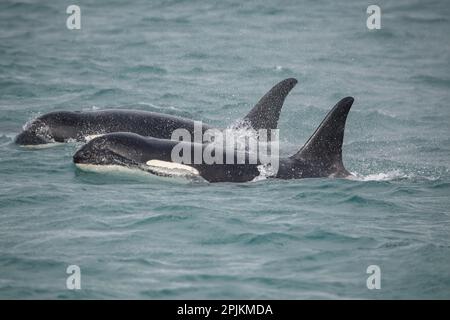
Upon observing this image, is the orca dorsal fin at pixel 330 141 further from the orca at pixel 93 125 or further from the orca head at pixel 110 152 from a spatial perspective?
the orca at pixel 93 125

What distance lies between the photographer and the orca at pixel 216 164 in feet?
52.3

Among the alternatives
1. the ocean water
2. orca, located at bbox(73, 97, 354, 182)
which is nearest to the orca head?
orca, located at bbox(73, 97, 354, 182)

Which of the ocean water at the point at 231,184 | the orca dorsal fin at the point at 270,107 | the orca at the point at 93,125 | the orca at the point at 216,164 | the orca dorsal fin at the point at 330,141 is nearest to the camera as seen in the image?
the ocean water at the point at 231,184

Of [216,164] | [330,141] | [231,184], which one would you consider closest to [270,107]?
[330,141]

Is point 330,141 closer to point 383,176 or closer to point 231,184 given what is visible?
point 383,176

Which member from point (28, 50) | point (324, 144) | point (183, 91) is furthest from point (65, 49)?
point (324, 144)

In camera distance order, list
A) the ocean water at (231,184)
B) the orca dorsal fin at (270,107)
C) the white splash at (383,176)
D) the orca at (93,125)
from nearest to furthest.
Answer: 1. the ocean water at (231,184)
2. the white splash at (383,176)
3. the orca at (93,125)
4. the orca dorsal fin at (270,107)

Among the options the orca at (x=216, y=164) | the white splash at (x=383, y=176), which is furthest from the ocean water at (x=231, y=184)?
the orca at (x=216, y=164)

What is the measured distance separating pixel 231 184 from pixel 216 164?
1.72ft

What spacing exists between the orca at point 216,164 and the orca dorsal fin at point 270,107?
3451mm

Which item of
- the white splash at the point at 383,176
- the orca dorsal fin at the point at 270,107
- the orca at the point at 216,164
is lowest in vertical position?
the white splash at the point at 383,176

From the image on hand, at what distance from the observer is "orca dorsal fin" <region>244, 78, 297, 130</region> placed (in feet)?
64.7

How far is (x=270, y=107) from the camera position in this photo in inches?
778

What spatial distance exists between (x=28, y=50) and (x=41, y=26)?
3376mm
